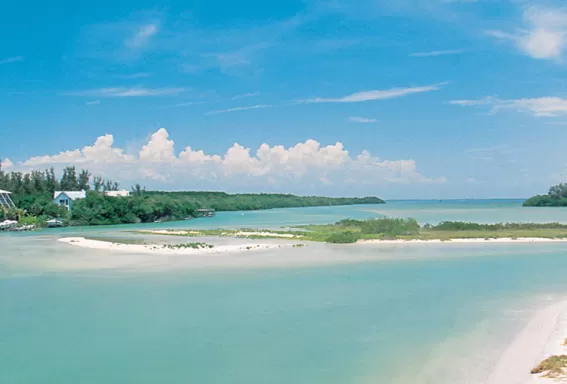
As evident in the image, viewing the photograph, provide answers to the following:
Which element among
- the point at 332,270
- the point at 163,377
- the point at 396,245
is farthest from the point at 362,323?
the point at 396,245

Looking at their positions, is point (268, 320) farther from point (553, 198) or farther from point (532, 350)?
point (553, 198)

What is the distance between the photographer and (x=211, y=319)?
49.3 feet

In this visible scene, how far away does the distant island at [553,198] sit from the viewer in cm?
11838

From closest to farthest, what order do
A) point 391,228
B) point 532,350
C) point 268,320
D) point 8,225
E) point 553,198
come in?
point 532,350, point 268,320, point 391,228, point 8,225, point 553,198

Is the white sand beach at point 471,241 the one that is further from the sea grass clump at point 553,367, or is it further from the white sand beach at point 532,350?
the sea grass clump at point 553,367

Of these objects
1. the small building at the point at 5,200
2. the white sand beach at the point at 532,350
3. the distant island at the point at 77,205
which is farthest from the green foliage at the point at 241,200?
the white sand beach at the point at 532,350

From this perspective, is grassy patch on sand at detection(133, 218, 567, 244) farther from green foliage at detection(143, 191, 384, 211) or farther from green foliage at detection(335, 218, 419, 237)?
green foliage at detection(143, 191, 384, 211)

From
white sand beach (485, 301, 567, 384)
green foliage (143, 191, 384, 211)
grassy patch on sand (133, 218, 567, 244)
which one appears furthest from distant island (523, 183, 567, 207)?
white sand beach (485, 301, 567, 384)

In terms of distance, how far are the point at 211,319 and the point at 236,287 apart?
494 centimetres

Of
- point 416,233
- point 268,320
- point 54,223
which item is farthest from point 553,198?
point 268,320

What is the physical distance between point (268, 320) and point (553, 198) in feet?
397

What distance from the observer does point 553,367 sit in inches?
364

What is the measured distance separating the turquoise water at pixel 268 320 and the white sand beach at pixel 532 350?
0.35m

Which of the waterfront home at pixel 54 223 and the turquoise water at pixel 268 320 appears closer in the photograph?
the turquoise water at pixel 268 320
